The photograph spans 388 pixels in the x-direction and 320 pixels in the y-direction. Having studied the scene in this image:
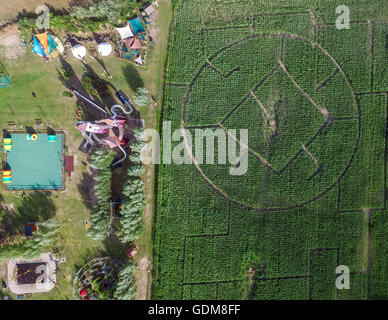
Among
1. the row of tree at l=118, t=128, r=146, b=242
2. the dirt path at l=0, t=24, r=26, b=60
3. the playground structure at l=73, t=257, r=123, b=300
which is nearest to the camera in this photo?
the row of tree at l=118, t=128, r=146, b=242

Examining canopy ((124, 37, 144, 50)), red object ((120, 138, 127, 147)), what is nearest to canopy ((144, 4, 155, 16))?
canopy ((124, 37, 144, 50))

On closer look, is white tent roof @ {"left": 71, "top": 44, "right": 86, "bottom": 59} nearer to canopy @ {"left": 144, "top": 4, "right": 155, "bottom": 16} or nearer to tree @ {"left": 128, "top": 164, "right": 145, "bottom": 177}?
canopy @ {"left": 144, "top": 4, "right": 155, "bottom": 16}

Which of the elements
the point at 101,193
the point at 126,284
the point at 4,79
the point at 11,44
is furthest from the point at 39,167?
the point at 126,284

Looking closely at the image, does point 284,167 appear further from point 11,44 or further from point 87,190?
point 11,44

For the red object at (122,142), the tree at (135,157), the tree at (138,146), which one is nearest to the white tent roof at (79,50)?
the red object at (122,142)

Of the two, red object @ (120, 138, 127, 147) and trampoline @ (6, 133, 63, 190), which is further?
trampoline @ (6, 133, 63, 190)

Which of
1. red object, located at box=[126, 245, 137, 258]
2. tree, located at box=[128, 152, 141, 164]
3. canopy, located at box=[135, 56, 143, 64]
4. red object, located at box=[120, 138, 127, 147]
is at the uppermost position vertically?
canopy, located at box=[135, 56, 143, 64]
